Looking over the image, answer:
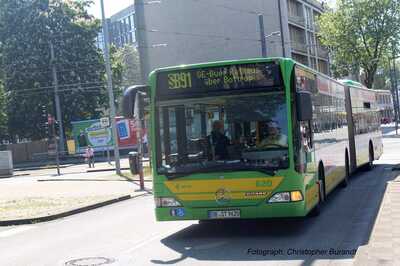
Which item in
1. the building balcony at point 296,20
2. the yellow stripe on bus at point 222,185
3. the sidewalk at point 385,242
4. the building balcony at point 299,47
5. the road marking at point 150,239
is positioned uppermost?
the building balcony at point 296,20

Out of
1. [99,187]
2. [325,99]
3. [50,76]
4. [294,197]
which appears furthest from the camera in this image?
[50,76]

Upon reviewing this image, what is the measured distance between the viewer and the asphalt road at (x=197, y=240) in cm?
858

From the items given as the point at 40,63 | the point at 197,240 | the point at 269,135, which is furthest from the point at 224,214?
the point at 40,63

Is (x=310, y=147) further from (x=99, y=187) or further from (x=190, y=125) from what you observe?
(x=99, y=187)

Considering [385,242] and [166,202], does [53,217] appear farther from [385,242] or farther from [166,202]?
[385,242]

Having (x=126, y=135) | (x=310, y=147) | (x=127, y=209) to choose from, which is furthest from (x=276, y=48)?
(x=310, y=147)

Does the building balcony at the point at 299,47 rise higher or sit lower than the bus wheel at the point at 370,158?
higher

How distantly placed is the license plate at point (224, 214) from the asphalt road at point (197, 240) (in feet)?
1.23

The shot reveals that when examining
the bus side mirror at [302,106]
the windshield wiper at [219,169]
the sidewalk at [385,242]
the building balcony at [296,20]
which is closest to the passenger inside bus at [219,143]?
the windshield wiper at [219,169]

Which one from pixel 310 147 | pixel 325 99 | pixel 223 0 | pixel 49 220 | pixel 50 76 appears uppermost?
pixel 223 0

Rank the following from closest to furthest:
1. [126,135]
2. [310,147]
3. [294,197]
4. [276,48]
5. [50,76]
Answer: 1. [294,197]
2. [310,147]
3. [126,135]
4. [50,76]
5. [276,48]

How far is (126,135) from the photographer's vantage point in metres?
55.1

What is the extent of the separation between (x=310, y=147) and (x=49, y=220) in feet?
23.2

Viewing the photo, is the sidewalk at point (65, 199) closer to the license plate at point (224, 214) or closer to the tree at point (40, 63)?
the license plate at point (224, 214)
